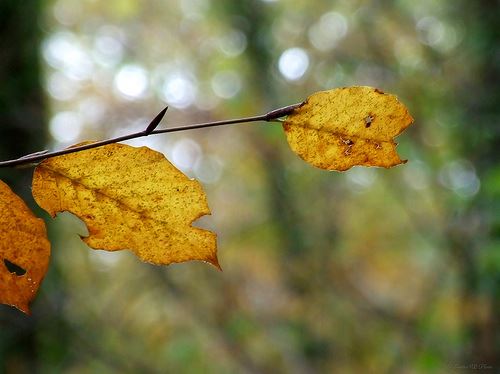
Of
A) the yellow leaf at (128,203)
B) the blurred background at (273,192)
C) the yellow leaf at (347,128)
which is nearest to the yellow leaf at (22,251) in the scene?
→ the yellow leaf at (128,203)

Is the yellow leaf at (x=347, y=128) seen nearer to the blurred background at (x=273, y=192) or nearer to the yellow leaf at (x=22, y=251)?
the yellow leaf at (x=22, y=251)

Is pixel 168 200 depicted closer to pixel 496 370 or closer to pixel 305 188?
pixel 496 370

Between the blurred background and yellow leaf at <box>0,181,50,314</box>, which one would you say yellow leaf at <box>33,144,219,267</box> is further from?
the blurred background

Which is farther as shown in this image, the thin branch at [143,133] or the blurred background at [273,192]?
the blurred background at [273,192]

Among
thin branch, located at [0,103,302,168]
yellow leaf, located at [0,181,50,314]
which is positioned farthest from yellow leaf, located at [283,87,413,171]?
yellow leaf, located at [0,181,50,314]

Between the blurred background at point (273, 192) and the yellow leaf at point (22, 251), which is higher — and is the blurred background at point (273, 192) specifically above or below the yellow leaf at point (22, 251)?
above
